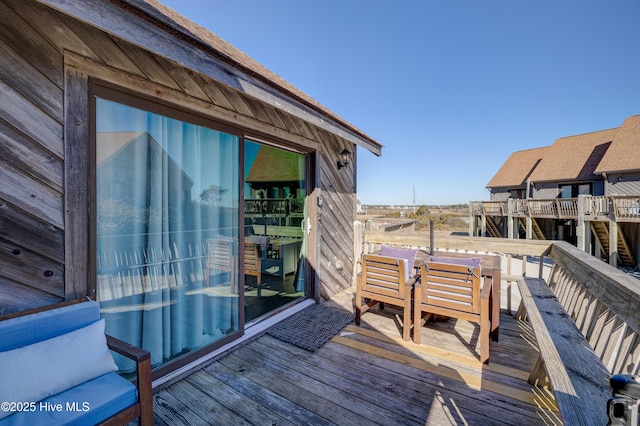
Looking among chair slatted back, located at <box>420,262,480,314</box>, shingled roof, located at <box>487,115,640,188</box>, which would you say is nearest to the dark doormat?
chair slatted back, located at <box>420,262,480,314</box>

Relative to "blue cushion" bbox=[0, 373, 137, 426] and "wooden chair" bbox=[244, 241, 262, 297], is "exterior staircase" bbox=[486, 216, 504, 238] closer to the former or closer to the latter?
"wooden chair" bbox=[244, 241, 262, 297]

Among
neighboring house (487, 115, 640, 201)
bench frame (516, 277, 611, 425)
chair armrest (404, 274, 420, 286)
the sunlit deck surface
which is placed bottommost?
the sunlit deck surface

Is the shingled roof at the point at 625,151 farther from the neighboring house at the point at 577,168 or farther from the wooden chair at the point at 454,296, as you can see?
the wooden chair at the point at 454,296

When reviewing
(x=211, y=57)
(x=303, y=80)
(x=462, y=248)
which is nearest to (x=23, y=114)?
(x=211, y=57)

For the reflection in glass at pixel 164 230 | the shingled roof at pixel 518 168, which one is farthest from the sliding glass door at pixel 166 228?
the shingled roof at pixel 518 168

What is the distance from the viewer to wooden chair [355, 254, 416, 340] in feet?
8.92

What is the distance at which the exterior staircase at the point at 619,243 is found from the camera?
35.2ft

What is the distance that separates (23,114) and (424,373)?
10.2 feet

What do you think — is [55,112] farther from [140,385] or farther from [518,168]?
[518,168]

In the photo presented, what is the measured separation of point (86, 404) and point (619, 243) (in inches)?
645

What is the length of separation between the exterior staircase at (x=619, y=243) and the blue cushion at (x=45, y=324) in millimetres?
15819

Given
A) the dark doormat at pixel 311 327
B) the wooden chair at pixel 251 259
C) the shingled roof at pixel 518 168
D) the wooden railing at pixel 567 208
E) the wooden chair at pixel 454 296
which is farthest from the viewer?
the shingled roof at pixel 518 168

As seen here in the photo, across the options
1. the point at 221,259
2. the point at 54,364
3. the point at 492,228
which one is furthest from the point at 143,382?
the point at 492,228

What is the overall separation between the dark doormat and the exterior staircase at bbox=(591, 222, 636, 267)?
529 inches
